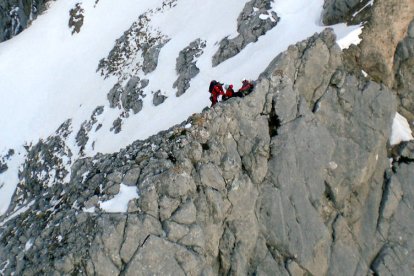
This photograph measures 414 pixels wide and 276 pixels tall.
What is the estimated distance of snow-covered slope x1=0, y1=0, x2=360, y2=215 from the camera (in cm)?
2655

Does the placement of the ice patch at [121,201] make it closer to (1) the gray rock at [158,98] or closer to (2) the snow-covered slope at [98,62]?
(2) the snow-covered slope at [98,62]

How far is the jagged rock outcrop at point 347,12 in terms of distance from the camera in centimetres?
2300

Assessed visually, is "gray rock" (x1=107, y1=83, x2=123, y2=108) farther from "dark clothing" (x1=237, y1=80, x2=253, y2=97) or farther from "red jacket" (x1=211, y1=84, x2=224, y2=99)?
"dark clothing" (x1=237, y1=80, x2=253, y2=97)

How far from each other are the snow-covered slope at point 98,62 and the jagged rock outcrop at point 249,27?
0.45 meters

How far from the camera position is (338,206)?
66.5 feet

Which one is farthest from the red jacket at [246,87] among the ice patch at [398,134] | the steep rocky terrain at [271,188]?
the ice patch at [398,134]

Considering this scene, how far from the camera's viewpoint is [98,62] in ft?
138

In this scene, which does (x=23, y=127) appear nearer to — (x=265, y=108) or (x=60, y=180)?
(x=60, y=180)

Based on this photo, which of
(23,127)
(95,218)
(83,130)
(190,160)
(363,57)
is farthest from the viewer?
(23,127)

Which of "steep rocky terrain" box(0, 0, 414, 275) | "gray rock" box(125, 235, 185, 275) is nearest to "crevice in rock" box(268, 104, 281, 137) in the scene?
"steep rocky terrain" box(0, 0, 414, 275)

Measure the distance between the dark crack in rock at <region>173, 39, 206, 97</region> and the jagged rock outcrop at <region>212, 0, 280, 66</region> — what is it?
1873 millimetres

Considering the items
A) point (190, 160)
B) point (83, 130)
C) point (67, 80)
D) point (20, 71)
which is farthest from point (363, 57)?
point (20, 71)

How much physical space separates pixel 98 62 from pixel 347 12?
25.3 metres

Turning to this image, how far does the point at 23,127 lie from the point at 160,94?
57.3ft
